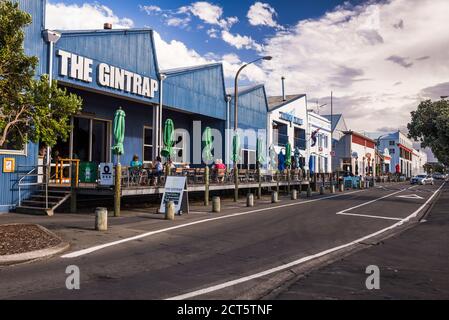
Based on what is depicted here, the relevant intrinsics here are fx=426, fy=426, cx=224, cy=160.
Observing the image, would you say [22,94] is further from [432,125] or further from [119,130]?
[432,125]

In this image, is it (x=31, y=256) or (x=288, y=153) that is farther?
(x=288, y=153)

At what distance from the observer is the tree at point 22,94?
9.08 m

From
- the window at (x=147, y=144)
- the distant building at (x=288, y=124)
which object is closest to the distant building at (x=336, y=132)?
the distant building at (x=288, y=124)

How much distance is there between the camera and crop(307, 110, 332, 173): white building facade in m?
49.0

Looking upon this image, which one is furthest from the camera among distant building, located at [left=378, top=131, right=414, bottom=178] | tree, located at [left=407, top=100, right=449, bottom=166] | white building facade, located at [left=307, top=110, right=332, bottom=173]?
distant building, located at [left=378, top=131, right=414, bottom=178]

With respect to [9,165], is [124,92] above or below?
above

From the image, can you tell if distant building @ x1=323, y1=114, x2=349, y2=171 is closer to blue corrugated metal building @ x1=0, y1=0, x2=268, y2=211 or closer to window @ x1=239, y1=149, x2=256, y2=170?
window @ x1=239, y1=149, x2=256, y2=170

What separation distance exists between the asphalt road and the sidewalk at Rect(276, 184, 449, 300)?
887 mm

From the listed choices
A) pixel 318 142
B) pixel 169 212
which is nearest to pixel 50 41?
pixel 169 212

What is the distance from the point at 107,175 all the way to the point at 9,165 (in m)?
3.42

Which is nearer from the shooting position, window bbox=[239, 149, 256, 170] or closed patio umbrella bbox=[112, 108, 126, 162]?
closed patio umbrella bbox=[112, 108, 126, 162]

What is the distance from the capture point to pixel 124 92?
20781mm

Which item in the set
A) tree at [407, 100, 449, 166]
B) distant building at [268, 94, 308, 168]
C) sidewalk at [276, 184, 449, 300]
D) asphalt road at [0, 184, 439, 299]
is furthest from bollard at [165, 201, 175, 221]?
distant building at [268, 94, 308, 168]
